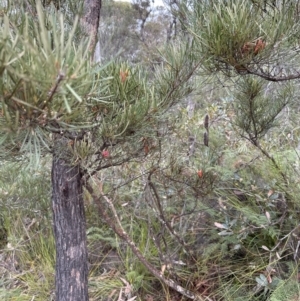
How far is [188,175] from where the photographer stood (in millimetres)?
1236

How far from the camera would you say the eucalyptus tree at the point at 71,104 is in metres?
0.36

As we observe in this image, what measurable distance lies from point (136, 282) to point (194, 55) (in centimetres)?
101

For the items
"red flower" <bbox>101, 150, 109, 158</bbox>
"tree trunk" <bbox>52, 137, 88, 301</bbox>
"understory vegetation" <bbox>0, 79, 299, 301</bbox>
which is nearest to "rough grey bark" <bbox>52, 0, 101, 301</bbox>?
"tree trunk" <bbox>52, 137, 88, 301</bbox>

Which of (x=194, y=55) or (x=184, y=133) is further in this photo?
(x=184, y=133)

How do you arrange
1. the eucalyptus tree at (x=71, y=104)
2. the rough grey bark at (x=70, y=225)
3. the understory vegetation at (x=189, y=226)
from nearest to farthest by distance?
1. the eucalyptus tree at (x=71, y=104)
2. the rough grey bark at (x=70, y=225)
3. the understory vegetation at (x=189, y=226)

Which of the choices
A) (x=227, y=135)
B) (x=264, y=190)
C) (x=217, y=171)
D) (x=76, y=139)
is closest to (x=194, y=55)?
(x=76, y=139)

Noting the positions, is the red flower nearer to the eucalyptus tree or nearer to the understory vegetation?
the eucalyptus tree

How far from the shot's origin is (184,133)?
174 centimetres

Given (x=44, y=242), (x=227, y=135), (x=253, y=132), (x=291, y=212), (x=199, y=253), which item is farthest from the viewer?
(x=227, y=135)

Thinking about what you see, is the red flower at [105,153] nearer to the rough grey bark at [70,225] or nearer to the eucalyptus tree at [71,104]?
the eucalyptus tree at [71,104]

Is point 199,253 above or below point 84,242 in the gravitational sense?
below

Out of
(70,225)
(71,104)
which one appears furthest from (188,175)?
(71,104)

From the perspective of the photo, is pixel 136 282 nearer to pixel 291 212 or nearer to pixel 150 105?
pixel 291 212

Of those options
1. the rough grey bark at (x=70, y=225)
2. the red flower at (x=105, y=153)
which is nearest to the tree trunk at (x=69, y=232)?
the rough grey bark at (x=70, y=225)
